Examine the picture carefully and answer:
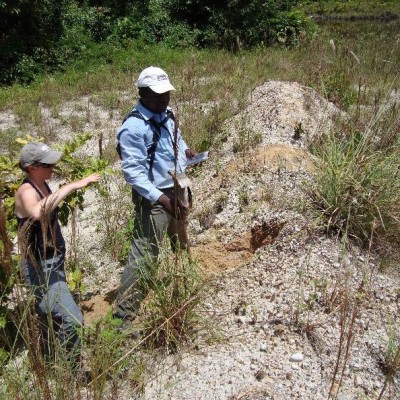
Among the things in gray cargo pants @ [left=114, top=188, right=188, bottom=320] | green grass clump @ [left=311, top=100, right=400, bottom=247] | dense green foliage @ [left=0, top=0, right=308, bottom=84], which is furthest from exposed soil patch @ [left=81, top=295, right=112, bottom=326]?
dense green foliage @ [left=0, top=0, right=308, bottom=84]

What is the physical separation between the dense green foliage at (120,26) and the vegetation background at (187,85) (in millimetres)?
36

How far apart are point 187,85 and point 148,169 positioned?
6.35 meters

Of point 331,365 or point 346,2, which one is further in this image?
point 346,2

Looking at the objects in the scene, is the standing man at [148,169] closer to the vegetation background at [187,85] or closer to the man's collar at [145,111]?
the man's collar at [145,111]

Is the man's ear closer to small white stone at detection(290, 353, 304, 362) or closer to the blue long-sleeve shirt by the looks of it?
the blue long-sleeve shirt

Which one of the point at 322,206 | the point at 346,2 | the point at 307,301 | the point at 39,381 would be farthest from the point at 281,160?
the point at 346,2

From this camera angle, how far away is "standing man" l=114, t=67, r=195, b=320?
3162 mm

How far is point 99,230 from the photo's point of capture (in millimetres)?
5062

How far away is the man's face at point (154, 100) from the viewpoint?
3.22 metres

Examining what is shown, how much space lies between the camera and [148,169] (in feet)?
10.9

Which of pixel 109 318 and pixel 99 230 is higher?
pixel 109 318

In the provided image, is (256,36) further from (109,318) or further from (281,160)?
(109,318)

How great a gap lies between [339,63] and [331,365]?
5554mm

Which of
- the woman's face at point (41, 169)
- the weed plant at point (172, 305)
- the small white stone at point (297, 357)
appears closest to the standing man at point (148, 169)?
the weed plant at point (172, 305)
